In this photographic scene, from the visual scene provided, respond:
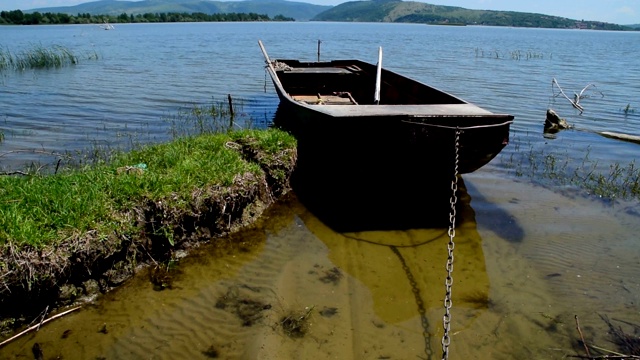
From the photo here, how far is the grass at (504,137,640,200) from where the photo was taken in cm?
816

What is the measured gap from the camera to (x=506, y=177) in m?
8.91

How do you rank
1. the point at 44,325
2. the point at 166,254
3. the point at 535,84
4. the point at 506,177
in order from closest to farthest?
the point at 44,325 → the point at 166,254 → the point at 506,177 → the point at 535,84

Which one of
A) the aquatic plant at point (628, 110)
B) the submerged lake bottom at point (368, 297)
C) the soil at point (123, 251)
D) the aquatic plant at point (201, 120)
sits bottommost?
the submerged lake bottom at point (368, 297)

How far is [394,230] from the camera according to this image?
21.6 ft

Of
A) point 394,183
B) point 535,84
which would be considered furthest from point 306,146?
point 535,84

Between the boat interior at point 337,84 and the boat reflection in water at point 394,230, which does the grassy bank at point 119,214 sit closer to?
the boat reflection in water at point 394,230

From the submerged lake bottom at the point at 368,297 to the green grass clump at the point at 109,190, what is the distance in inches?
30.4

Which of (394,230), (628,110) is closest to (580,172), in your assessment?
(394,230)

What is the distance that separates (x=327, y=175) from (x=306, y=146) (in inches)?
24.7

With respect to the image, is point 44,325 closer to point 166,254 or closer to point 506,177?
point 166,254

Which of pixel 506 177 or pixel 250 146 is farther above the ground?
pixel 250 146

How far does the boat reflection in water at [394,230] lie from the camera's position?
16.0ft

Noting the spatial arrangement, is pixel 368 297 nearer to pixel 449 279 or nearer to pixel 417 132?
pixel 449 279

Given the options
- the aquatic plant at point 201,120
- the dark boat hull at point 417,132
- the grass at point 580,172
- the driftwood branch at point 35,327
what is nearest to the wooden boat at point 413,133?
the dark boat hull at point 417,132
